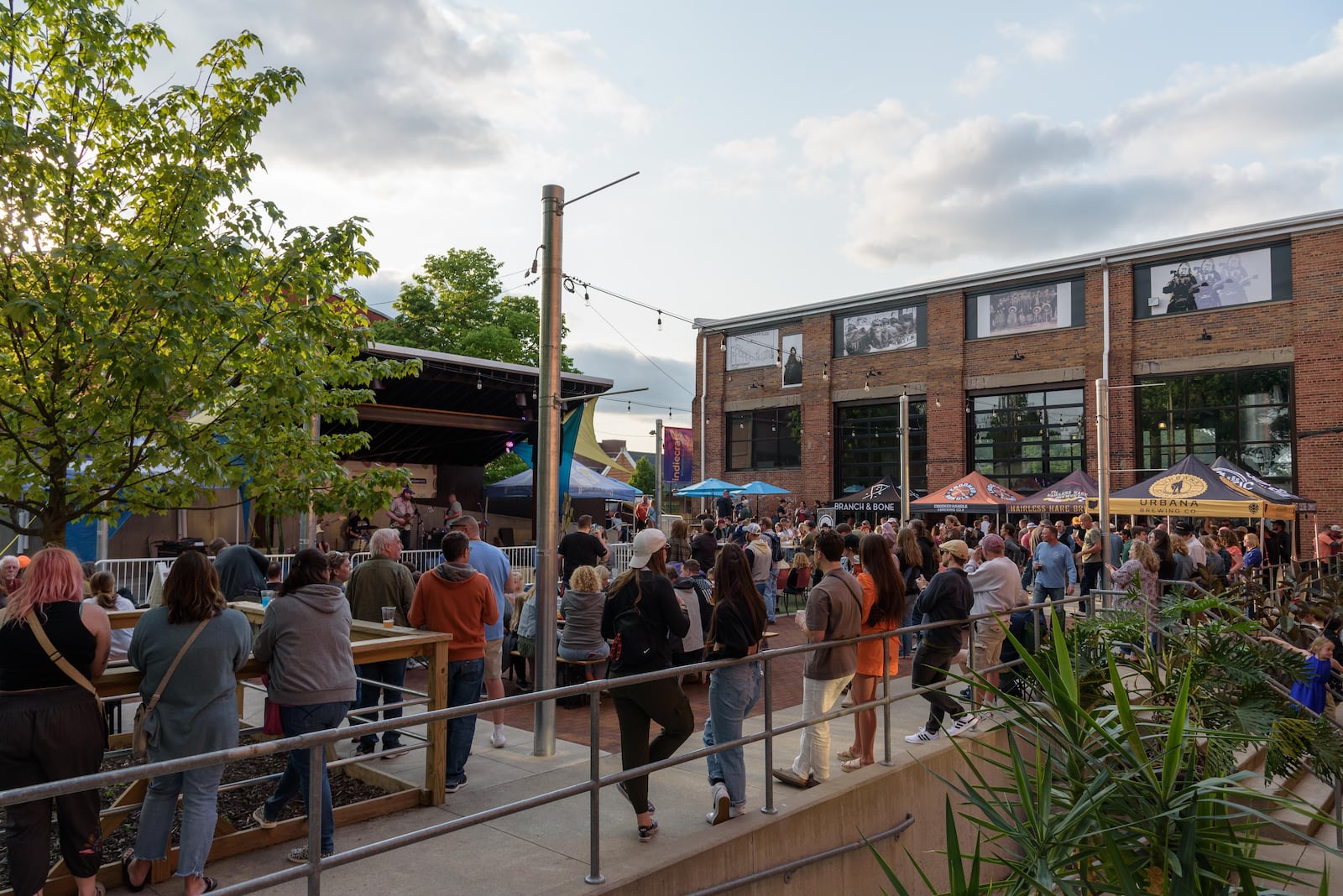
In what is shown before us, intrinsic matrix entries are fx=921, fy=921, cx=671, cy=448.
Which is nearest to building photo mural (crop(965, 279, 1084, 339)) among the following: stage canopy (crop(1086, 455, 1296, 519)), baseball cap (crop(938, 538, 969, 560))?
stage canopy (crop(1086, 455, 1296, 519))

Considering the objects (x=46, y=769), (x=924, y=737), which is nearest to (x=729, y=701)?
(x=924, y=737)

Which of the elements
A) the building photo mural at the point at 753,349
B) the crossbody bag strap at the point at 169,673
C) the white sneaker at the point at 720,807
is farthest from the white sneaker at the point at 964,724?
the building photo mural at the point at 753,349

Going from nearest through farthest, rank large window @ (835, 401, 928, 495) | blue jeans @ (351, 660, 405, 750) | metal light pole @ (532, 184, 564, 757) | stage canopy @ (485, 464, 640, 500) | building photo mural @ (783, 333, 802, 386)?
blue jeans @ (351, 660, 405, 750) < metal light pole @ (532, 184, 564, 757) < stage canopy @ (485, 464, 640, 500) < large window @ (835, 401, 928, 495) < building photo mural @ (783, 333, 802, 386)

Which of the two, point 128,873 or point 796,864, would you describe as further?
point 796,864

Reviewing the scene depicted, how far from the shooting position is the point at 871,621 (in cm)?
698

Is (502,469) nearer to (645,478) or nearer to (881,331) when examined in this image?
(881,331)

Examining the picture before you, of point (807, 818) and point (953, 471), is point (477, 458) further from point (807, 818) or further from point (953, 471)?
point (807, 818)

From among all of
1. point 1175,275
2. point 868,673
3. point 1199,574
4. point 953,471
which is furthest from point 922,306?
point 868,673

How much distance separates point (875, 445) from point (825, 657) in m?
26.5

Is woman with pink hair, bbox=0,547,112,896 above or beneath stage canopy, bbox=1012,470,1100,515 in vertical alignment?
beneath

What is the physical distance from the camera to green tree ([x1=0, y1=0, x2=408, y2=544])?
614 cm

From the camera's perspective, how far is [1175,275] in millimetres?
25734

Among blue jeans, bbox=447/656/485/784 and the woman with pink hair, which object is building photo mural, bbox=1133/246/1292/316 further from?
the woman with pink hair

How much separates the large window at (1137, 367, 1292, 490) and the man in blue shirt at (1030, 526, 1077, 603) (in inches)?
619
